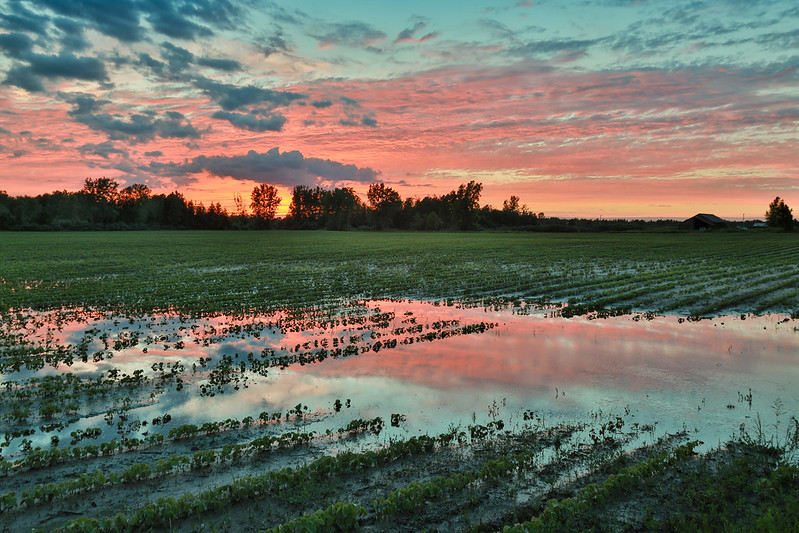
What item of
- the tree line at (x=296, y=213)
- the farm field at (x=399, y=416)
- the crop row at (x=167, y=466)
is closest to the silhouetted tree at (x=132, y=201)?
the tree line at (x=296, y=213)

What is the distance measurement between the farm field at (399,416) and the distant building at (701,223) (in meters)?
137

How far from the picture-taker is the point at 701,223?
5502 inches

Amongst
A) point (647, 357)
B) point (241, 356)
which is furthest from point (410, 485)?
point (647, 357)

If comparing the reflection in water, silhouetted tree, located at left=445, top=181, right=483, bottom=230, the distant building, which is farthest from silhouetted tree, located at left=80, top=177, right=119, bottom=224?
the distant building

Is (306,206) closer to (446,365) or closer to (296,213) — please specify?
(296,213)

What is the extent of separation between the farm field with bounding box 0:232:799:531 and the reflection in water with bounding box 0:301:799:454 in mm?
90

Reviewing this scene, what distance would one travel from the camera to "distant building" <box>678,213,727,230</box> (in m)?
138

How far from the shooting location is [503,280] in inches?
1227

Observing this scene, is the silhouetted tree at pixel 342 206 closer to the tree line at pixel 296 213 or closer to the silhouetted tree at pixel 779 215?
the tree line at pixel 296 213

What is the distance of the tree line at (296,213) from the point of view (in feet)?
453

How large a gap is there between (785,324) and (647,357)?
8.76 meters

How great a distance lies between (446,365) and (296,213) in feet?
587

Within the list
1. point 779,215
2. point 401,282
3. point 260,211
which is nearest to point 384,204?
point 260,211

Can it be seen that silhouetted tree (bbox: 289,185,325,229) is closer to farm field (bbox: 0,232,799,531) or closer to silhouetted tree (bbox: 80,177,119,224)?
silhouetted tree (bbox: 80,177,119,224)
